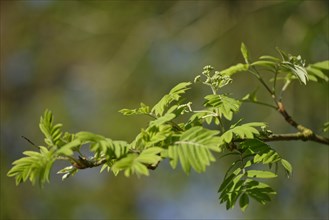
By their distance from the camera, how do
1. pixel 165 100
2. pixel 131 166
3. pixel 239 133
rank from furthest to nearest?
pixel 165 100 → pixel 239 133 → pixel 131 166

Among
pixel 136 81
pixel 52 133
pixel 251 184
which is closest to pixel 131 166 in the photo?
pixel 52 133

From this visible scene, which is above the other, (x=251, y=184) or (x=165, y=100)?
(x=165, y=100)

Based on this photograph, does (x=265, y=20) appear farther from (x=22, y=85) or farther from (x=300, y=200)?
(x=22, y=85)

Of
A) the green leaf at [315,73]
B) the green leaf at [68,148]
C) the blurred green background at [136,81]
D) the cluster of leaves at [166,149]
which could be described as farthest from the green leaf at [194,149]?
the blurred green background at [136,81]

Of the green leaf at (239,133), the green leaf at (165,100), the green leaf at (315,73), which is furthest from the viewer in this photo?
the green leaf at (315,73)

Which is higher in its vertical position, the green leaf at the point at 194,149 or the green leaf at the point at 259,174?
the green leaf at the point at 194,149

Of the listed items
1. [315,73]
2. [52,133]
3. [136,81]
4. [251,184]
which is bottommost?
[251,184]

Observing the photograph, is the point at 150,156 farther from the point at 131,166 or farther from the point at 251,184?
the point at 251,184

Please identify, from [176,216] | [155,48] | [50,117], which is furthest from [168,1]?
[50,117]

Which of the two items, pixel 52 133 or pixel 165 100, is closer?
pixel 52 133

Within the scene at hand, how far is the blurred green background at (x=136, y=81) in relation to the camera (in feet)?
11.1

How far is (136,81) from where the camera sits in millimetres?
4422

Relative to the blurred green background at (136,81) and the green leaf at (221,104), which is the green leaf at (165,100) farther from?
the blurred green background at (136,81)

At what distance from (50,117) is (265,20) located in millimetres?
3422
